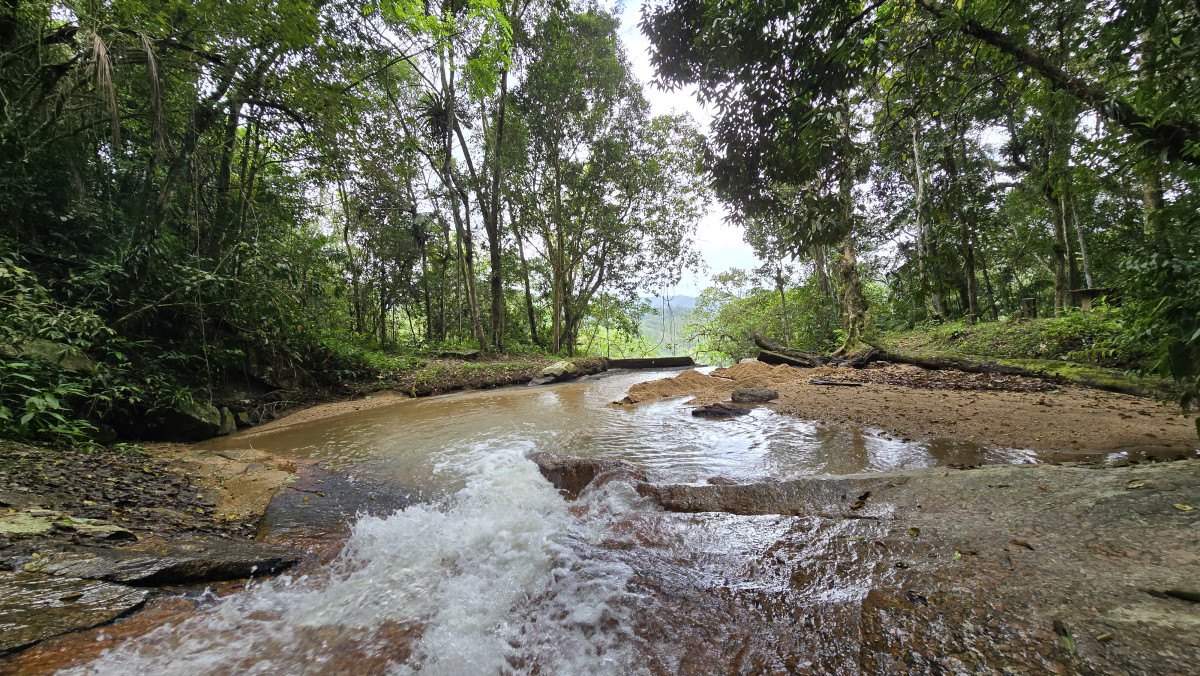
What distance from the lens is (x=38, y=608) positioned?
1.54 m

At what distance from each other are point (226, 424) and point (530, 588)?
6.74 meters

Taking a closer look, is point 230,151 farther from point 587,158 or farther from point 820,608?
point 587,158

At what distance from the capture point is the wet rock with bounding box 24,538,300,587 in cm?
183

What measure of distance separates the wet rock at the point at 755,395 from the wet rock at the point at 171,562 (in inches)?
259

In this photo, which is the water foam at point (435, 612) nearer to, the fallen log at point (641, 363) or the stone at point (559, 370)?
the stone at point (559, 370)

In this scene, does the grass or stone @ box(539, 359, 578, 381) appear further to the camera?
stone @ box(539, 359, 578, 381)

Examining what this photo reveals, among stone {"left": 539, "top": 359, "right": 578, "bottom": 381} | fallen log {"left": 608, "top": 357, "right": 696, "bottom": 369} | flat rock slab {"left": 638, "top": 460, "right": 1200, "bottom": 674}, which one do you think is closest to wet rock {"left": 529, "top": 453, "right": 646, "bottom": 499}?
flat rock slab {"left": 638, "top": 460, "right": 1200, "bottom": 674}

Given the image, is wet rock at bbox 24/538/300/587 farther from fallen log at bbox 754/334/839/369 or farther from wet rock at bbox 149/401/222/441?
fallen log at bbox 754/334/839/369

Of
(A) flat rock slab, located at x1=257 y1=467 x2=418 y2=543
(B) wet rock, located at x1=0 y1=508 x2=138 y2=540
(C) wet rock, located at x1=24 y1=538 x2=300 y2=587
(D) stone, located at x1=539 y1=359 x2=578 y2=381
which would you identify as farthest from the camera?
(D) stone, located at x1=539 y1=359 x2=578 y2=381

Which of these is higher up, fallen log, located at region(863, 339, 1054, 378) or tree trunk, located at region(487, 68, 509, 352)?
tree trunk, located at region(487, 68, 509, 352)

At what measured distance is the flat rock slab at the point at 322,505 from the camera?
2.87m

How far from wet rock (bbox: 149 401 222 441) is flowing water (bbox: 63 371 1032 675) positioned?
3.09m

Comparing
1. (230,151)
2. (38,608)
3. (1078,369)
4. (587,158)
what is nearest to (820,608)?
(38,608)

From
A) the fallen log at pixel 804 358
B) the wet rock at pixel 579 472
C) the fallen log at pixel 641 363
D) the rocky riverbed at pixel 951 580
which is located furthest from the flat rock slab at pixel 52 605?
the fallen log at pixel 641 363
